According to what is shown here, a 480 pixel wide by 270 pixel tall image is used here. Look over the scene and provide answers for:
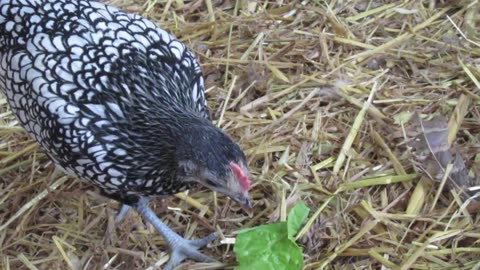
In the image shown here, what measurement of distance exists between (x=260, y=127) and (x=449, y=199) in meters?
0.83

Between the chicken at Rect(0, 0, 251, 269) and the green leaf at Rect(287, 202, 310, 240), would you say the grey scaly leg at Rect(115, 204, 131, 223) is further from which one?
the green leaf at Rect(287, 202, 310, 240)

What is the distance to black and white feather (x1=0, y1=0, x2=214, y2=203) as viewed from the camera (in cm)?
257

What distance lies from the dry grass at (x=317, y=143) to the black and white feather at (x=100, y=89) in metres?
0.40

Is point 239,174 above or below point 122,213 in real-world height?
above

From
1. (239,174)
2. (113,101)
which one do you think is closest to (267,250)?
(239,174)

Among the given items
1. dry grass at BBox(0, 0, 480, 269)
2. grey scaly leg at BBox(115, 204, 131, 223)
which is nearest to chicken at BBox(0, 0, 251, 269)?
grey scaly leg at BBox(115, 204, 131, 223)

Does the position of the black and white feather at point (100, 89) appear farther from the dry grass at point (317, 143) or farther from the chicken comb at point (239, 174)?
Result: the dry grass at point (317, 143)

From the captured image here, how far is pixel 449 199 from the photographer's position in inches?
118

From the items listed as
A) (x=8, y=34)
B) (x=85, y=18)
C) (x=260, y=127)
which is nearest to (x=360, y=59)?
(x=260, y=127)

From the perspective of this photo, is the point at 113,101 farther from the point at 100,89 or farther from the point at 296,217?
the point at 296,217

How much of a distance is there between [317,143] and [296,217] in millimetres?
481

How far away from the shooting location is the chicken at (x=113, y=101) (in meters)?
2.49

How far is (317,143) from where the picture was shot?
3236 mm

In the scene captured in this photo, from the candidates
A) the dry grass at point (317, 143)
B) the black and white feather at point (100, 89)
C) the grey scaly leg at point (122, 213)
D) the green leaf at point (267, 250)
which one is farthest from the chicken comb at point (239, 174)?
Result: the grey scaly leg at point (122, 213)
